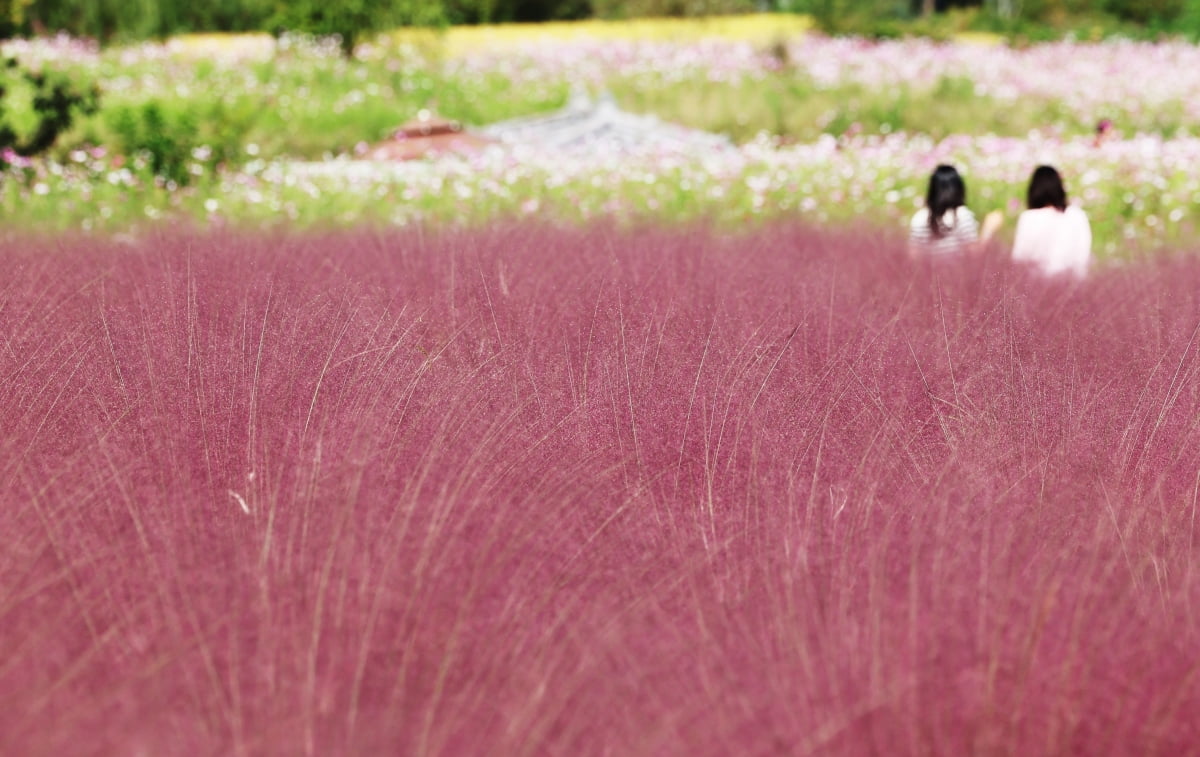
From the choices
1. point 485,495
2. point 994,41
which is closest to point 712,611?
point 485,495

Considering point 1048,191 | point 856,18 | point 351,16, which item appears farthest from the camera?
point 856,18

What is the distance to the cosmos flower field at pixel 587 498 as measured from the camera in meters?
1.73

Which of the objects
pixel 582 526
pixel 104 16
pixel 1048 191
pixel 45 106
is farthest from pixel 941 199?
pixel 104 16

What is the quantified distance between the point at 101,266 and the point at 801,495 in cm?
293

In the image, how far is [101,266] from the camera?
4.28 m

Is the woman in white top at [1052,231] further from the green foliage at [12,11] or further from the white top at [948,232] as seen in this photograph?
the green foliage at [12,11]

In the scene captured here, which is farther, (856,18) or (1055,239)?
(856,18)

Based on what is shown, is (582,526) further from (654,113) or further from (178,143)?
(654,113)

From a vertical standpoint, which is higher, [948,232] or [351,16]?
[351,16]

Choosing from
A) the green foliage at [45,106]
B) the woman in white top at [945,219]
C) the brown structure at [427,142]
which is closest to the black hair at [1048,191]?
the woman in white top at [945,219]

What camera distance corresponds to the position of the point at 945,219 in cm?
665

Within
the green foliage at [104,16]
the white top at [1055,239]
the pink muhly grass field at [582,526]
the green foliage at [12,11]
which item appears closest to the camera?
the pink muhly grass field at [582,526]

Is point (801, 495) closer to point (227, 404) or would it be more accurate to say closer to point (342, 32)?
point (227, 404)

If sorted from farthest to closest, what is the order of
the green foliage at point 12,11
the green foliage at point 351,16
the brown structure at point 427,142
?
1. the green foliage at point 351,16
2. the brown structure at point 427,142
3. the green foliage at point 12,11
